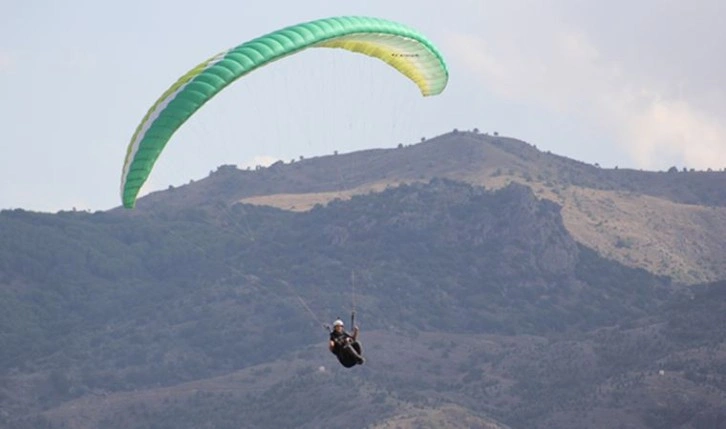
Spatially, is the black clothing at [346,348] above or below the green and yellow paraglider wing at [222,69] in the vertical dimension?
below

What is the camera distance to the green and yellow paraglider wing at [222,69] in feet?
185

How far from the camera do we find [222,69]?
185 ft

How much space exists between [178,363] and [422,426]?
58.5m

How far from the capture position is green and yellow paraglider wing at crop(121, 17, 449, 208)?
56500 millimetres

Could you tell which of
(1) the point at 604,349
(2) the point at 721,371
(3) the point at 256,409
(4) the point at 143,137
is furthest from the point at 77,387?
(4) the point at 143,137

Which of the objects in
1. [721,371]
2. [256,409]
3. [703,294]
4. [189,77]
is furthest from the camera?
[703,294]

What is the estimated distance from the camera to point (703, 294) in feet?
593

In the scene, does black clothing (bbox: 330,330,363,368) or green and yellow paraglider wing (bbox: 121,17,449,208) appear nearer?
green and yellow paraglider wing (bbox: 121,17,449,208)

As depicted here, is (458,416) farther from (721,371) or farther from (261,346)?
(261,346)

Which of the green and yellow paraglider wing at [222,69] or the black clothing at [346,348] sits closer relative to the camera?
the green and yellow paraglider wing at [222,69]

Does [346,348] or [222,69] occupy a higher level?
[222,69]

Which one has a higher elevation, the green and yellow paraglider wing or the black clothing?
the green and yellow paraglider wing

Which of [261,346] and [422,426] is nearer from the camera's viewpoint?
[422,426]

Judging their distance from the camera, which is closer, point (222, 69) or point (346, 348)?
point (222, 69)
